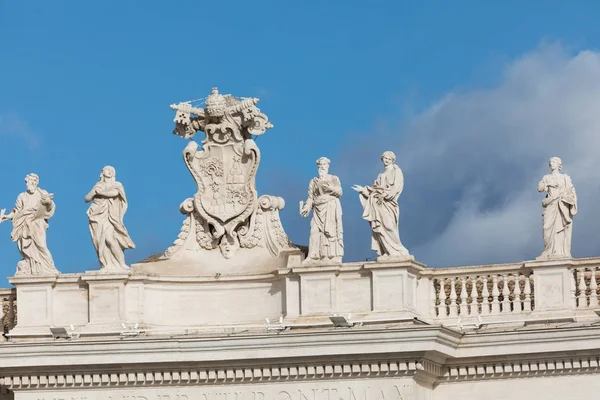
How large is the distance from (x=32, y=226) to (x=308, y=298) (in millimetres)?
5440

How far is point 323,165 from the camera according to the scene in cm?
6262

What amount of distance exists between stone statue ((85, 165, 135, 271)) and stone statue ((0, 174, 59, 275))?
0.87 metres

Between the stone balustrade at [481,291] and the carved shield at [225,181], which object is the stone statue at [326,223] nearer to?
the carved shield at [225,181]

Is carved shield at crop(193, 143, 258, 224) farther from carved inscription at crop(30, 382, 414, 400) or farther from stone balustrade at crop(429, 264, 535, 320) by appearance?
stone balustrade at crop(429, 264, 535, 320)

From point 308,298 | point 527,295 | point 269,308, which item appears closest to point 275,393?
point 308,298

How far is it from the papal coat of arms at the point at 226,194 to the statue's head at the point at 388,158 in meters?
2.30

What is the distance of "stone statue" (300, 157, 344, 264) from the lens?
6231 cm

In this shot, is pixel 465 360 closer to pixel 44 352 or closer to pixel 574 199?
pixel 574 199

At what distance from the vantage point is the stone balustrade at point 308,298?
202ft

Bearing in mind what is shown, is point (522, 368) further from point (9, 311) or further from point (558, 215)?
point (9, 311)

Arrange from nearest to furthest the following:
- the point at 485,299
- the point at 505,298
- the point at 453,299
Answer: the point at 505,298 < the point at 485,299 < the point at 453,299

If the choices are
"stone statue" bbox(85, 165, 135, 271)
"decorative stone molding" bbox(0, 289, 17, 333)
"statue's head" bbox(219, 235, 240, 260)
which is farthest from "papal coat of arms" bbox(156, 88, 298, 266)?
"decorative stone molding" bbox(0, 289, 17, 333)

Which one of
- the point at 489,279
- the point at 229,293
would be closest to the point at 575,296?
the point at 489,279

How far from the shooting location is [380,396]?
6094 cm
